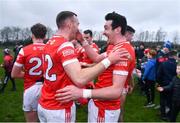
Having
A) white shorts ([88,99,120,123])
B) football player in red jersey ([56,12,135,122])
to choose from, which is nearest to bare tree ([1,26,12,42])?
white shorts ([88,99,120,123])

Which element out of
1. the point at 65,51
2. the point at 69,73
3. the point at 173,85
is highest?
the point at 65,51

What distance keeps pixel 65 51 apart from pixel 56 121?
882 mm

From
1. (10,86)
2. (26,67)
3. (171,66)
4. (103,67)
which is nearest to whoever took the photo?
(103,67)

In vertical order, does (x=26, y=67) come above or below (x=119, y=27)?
below

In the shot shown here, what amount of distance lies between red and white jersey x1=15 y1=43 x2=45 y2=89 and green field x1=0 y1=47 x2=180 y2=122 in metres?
2.82

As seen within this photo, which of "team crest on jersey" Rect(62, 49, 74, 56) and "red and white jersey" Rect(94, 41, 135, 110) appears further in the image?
"red and white jersey" Rect(94, 41, 135, 110)

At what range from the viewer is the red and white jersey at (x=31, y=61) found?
6.15 m

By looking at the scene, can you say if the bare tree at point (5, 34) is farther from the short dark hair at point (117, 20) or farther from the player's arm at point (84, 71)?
the player's arm at point (84, 71)

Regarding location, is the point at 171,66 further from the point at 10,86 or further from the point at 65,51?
the point at 10,86

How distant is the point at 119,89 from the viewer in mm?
3643

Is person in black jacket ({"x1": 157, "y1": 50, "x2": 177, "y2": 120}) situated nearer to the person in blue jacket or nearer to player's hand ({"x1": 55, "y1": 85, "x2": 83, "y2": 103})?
the person in blue jacket

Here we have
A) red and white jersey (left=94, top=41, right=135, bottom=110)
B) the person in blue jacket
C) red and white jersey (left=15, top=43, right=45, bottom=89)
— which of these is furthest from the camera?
the person in blue jacket

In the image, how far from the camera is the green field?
917 centimetres

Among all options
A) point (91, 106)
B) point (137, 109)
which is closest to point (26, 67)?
point (91, 106)
